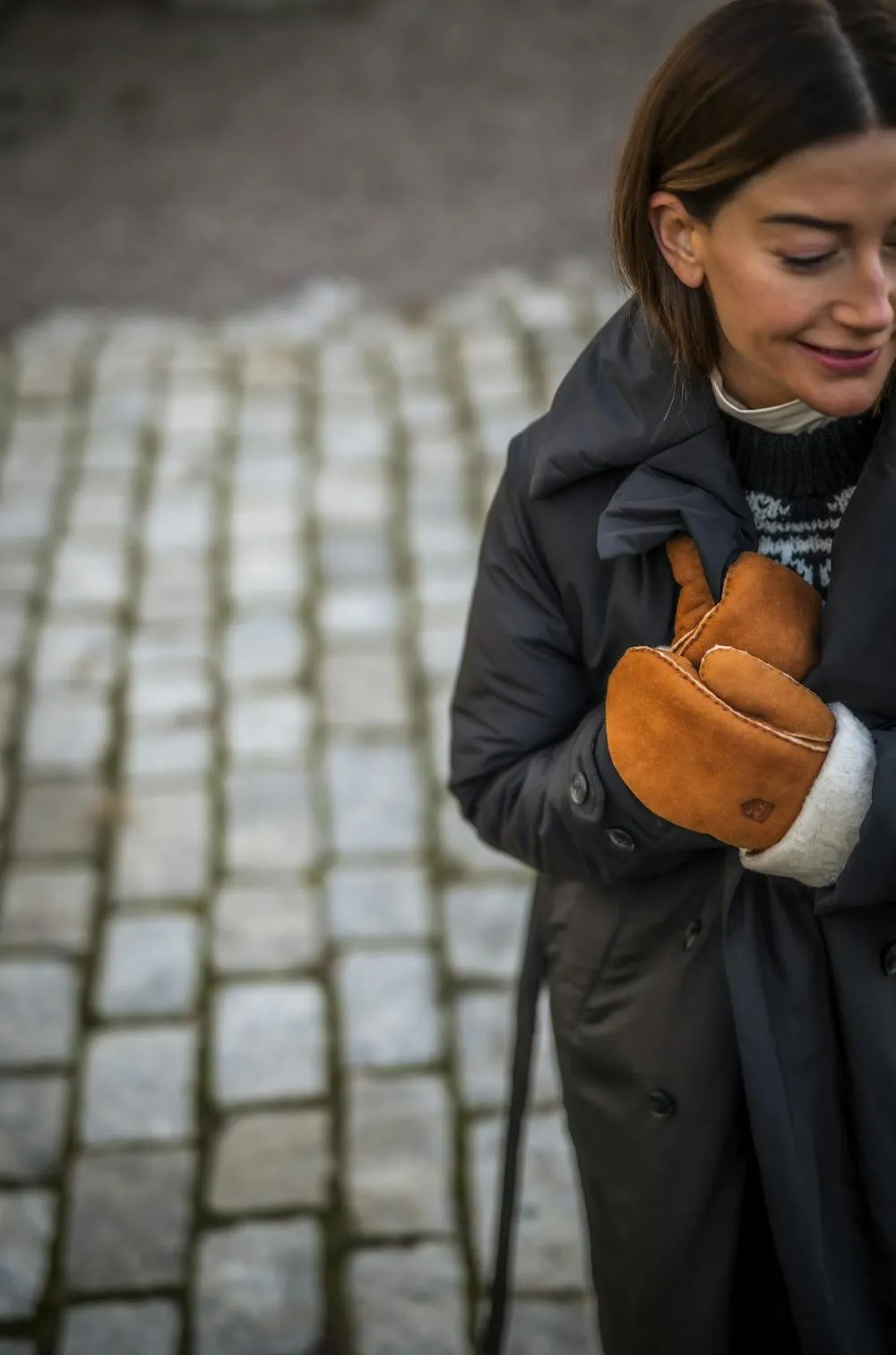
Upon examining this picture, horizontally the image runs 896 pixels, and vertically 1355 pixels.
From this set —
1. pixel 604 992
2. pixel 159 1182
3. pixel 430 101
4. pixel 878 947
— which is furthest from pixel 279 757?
pixel 430 101

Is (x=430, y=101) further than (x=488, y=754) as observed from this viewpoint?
Yes

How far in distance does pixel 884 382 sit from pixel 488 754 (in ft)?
2.25

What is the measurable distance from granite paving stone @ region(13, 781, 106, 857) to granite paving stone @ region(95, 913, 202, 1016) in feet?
1.03

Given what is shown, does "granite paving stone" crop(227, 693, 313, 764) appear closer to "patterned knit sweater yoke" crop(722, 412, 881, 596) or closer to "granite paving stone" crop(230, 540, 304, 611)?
"granite paving stone" crop(230, 540, 304, 611)

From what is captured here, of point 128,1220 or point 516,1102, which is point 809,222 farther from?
point 128,1220

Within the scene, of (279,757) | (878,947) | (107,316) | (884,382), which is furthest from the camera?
(107,316)

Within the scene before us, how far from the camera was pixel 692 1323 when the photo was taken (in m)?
2.14

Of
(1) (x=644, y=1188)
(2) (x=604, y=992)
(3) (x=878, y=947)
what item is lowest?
(1) (x=644, y=1188)

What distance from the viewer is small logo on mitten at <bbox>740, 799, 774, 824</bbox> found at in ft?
6.00

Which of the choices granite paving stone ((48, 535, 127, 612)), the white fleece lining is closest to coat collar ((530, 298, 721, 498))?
the white fleece lining

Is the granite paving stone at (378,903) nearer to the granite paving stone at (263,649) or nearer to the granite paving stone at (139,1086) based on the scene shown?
the granite paving stone at (139,1086)

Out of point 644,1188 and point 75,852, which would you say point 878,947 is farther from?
point 75,852

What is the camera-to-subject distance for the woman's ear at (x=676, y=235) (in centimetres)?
183

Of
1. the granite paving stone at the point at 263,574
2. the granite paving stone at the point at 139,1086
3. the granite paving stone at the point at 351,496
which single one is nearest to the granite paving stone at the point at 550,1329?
the granite paving stone at the point at 139,1086
